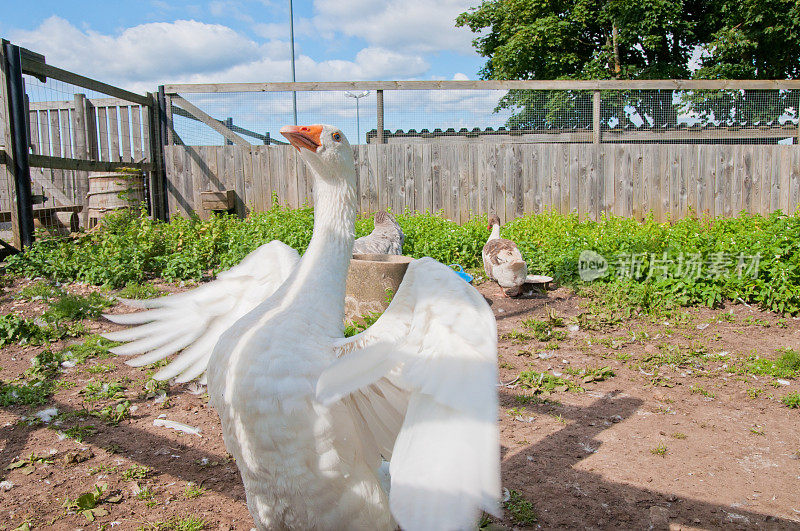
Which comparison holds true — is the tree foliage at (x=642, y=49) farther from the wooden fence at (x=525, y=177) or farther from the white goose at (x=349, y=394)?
the white goose at (x=349, y=394)

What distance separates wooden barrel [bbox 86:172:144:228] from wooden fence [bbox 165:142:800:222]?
1.20m

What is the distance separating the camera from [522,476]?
10.6 ft

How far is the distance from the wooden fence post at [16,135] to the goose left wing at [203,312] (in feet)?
17.7

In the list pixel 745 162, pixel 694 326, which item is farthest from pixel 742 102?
pixel 694 326

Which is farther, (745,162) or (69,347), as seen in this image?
(745,162)

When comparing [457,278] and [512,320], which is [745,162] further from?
[457,278]

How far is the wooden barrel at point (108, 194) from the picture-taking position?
332 inches

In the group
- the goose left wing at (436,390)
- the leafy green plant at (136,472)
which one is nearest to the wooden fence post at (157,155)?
the leafy green plant at (136,472)

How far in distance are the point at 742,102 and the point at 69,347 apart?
10.9m

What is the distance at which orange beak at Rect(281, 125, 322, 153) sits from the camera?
258cm

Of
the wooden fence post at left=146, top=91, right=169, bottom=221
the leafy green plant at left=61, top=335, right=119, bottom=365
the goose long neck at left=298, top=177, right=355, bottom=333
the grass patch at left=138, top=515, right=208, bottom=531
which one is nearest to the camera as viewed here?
the goose long neck at left=298, top=177, right=355, bottom=333

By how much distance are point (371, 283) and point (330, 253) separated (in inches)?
112

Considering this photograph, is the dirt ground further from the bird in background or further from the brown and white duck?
the bird in background

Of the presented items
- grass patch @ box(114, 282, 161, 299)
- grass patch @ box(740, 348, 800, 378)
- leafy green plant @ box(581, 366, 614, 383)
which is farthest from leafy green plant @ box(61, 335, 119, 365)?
grass patch @ box(740, 348, 800, 378)
